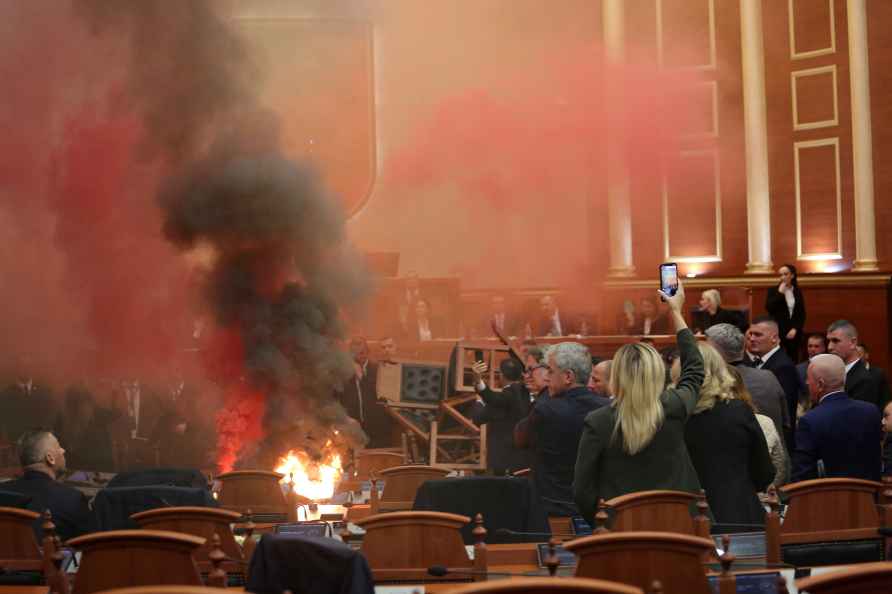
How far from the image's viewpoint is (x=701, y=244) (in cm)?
1477

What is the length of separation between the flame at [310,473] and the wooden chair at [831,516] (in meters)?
3.06

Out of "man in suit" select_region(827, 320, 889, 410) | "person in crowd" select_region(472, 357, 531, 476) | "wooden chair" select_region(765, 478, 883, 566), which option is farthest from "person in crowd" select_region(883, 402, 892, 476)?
"person in crowd" select_region(472, 357, 531, 476)

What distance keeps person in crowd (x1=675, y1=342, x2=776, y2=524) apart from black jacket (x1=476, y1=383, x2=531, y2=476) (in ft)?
7.27

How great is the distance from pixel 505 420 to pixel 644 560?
3.61 meters

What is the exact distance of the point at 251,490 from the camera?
6750 millimetres

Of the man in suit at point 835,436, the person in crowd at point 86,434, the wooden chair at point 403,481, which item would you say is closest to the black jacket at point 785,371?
the man in suit at point 835,436

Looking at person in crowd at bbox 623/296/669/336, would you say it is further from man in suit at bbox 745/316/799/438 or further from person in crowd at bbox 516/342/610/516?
person in crowd at bbox 516/342/610/516

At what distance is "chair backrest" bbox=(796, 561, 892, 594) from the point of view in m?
2.98

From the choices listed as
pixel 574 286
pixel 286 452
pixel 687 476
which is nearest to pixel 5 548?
pixel 687 476

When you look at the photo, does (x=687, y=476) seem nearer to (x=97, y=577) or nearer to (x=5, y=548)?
(x=97, y=577)

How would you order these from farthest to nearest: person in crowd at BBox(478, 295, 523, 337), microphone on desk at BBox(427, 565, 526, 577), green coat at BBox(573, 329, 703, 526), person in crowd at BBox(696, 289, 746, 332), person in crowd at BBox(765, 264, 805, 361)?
1. person in crowd at BBox(478, 295, 523, 337)
2. person in crowd at BBox(765, 264, 805, 361)
3. person in crowd at BBox(696, 289, 746, 332)
4. green coat at BBox(573, 329, 703, 526)
5. microphone on desk at BBox(427, 565, 526, 577)

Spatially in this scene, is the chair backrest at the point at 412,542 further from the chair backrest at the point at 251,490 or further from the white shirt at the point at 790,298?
the white shirt at the point at 790,298

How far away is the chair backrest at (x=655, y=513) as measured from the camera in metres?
4.41

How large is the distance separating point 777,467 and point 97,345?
39.0 ft
